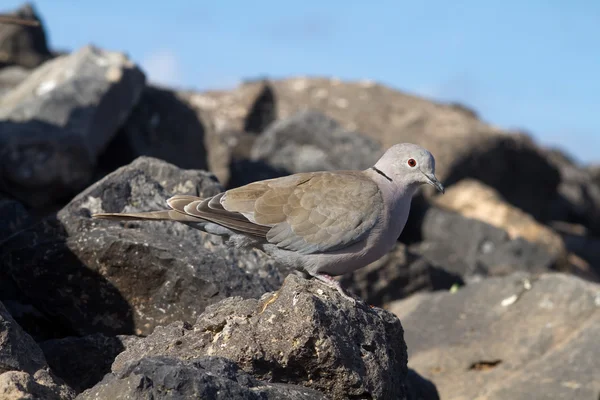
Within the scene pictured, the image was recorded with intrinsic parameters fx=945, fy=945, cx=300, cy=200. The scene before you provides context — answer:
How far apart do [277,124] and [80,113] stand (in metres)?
4.04

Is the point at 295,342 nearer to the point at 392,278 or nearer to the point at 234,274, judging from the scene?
the point at 234,274

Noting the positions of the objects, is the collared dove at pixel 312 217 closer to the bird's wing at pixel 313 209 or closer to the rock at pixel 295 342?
the bird's wing at pixel 313 209

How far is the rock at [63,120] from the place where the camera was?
506 inches

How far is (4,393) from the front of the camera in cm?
518

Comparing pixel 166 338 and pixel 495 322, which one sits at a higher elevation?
pixel 166 338

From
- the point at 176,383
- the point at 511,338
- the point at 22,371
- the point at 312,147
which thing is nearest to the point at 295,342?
the point at 176,383

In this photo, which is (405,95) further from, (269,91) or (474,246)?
(474,246)

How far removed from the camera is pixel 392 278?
12.2m

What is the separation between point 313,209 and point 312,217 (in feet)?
0.23

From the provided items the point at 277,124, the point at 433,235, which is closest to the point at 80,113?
the point at 277,124

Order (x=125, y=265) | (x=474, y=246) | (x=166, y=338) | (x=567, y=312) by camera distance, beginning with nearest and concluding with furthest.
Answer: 1. (x=166, y=338)
2. (x=125, y=265)
3. (x=567, y=312)
4. (x=474, y=246)

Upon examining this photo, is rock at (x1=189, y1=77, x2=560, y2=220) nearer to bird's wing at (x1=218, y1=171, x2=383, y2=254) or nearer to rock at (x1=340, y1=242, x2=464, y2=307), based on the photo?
Answer: rock at (x1=340, y1=242, x2=464, y2=307)

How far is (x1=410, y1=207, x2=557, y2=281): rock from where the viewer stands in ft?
49.8

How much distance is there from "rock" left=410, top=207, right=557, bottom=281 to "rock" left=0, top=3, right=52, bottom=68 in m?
8.89
